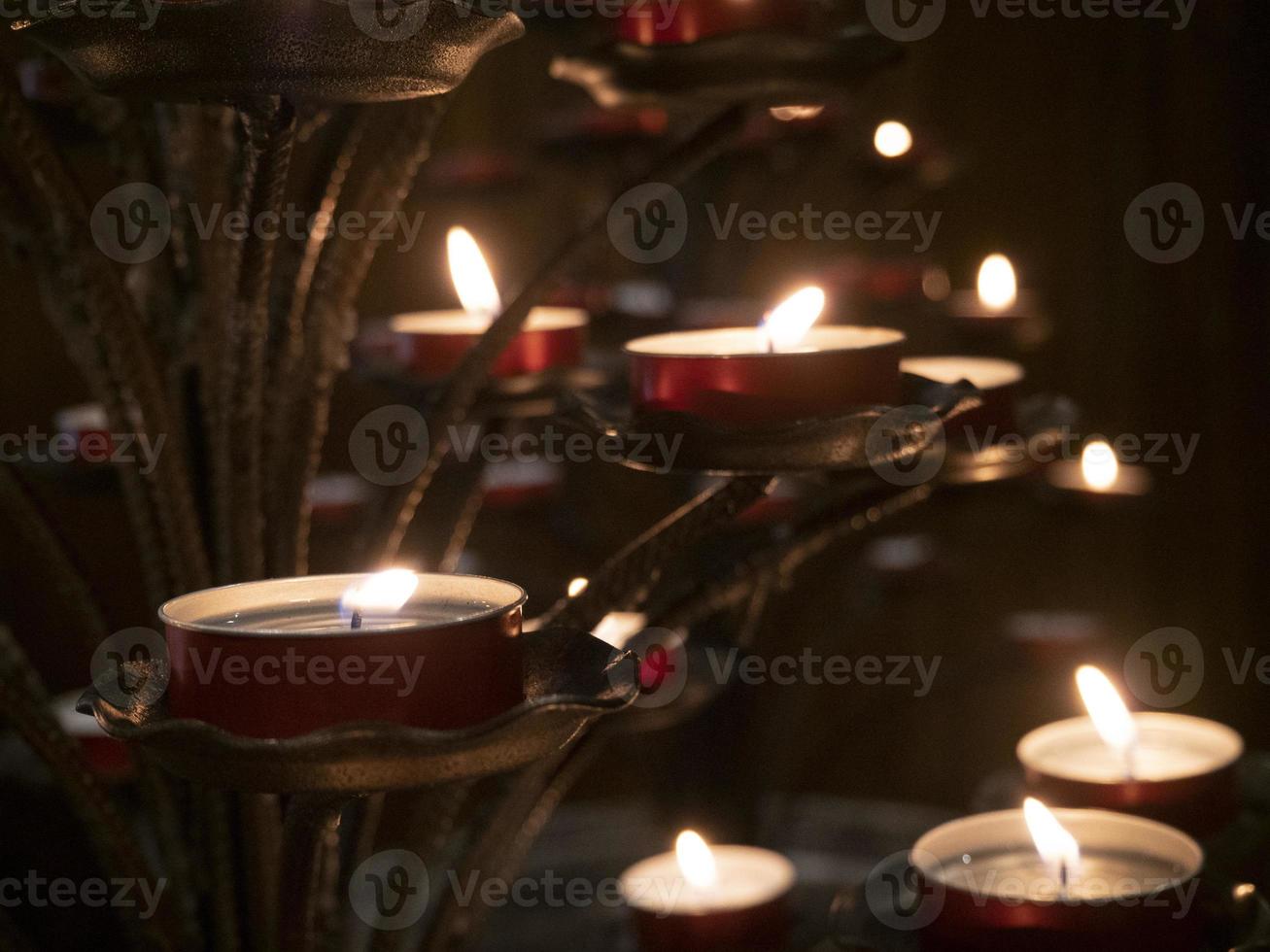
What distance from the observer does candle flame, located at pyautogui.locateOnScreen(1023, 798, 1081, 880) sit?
2.10 feet

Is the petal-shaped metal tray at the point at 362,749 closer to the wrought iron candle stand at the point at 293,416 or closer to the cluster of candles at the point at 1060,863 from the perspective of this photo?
the wrought iron candle stand at the point at 293,416

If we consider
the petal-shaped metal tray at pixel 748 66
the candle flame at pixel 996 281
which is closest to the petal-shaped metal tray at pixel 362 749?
the petal-shaped metal tray at pixel 748 66

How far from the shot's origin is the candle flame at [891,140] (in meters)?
1.38

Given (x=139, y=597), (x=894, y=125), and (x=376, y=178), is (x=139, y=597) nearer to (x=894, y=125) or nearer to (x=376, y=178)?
(x=894, y=125)

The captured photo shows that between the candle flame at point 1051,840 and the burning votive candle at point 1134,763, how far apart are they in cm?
17

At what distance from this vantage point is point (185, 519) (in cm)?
68

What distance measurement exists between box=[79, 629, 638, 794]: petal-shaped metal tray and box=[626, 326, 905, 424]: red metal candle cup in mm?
187

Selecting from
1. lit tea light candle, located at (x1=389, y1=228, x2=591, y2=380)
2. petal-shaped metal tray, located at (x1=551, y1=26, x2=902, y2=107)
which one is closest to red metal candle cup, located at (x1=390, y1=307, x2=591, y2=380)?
lit tea light candle, located at (x1=389, y1=228, x2=591, y2=380)

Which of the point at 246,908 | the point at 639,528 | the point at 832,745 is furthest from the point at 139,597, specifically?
the point at 246,908

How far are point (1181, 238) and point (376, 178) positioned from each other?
1.87 metres

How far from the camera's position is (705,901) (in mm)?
919

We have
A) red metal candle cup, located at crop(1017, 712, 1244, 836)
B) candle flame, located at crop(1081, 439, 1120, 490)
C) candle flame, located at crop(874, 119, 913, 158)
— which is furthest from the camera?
candle flame, located at crop(874, 119, 913, 158)

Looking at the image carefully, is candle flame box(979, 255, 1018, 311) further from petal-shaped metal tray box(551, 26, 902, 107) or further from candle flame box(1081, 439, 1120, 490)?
petal-shaped metal tray box(551, 26, 902, 107)

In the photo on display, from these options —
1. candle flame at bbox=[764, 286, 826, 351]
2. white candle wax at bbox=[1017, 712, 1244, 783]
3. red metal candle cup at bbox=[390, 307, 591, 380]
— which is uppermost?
red metal candle cup at bbox=[390, 307, 591, 380]
